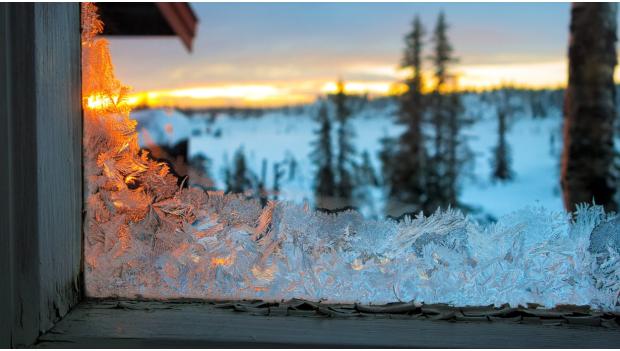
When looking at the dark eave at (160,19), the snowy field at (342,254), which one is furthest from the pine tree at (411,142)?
the snowy field at (342,254)

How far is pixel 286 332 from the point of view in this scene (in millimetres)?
401

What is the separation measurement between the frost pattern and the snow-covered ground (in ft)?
5.06

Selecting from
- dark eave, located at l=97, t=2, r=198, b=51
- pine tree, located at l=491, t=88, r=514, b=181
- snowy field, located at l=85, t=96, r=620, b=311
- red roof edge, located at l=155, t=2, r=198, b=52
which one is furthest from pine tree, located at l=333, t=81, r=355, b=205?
snowy field, located at l=85, t=96, r=620, b=311

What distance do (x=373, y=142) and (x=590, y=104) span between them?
3055 millimetres

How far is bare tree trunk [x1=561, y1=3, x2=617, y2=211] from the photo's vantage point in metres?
2.68

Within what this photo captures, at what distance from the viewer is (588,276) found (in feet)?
1.42

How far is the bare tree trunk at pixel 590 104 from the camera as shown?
106 inches

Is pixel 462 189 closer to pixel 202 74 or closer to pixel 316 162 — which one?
pixel 316 162

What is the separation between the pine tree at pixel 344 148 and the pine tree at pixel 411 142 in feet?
1.53

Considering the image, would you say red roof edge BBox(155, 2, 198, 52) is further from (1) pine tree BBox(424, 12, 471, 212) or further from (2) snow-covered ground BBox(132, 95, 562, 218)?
(1) pine tree BBox(424, 12, 471, 212)

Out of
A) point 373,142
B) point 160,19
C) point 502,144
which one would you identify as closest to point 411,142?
point 373,142

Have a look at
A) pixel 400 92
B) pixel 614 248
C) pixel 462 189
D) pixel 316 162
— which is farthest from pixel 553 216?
pixel 400 92

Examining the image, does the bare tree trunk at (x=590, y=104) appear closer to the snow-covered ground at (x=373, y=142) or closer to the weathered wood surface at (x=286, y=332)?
the snow-covered ground at (x=373, y=142)

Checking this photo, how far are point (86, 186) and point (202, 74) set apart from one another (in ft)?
10.2
